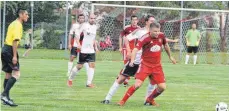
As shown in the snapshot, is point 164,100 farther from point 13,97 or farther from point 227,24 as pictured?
point 227,24

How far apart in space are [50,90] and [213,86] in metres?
4.96

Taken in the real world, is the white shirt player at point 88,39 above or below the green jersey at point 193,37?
above

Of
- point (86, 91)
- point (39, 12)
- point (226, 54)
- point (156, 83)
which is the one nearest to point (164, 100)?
point (156, 83)

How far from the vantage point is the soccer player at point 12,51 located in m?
10.0

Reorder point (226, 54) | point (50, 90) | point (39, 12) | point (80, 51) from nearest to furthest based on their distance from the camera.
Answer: point (50, 90) → point (80, 51) → point (226, 54) → point (39, 12)

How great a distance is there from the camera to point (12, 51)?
33.3 ft

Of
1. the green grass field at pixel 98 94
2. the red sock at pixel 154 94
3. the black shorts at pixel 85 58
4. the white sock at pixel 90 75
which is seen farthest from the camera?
the black shorts at pixel 85 58

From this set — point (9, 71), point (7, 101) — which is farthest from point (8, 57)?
point (7, 101)

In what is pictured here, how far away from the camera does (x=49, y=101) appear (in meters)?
10.9

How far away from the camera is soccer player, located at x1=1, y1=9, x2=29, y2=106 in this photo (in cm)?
1000

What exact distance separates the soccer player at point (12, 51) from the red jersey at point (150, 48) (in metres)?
2.31

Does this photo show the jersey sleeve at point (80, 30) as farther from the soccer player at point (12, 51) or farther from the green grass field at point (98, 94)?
the soccer player at point (12, 51)

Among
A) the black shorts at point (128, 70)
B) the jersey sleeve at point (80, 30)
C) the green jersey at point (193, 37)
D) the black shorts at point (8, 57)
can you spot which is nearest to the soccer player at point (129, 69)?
the black shorts at point (128, 70)

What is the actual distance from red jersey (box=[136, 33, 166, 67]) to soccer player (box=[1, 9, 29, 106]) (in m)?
2.31
